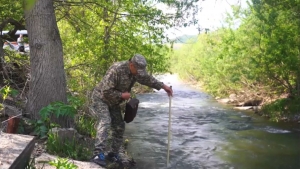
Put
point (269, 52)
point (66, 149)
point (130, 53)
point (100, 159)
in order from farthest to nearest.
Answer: point (269, 52)
point (130, 53)
point (66, 149)
point (100, 159)

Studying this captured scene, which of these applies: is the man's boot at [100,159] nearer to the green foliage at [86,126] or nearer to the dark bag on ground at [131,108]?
the dark bag on ground at [131,108]

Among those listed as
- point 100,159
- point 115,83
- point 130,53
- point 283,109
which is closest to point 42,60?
point 115,83

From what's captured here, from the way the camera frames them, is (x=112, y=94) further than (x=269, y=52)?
No

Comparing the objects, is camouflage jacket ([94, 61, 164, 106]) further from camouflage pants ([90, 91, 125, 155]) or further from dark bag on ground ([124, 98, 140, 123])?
dark bag on ground ([124, 98, 140, 123])

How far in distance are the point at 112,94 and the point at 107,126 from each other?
53 centimetres

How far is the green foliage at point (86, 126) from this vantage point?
765 cm

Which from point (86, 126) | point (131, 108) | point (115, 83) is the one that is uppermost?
point (115, 83)

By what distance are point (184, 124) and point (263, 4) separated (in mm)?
5952

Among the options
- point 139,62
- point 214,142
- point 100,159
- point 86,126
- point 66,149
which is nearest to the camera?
point 100,159

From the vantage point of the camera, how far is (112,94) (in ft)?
17.6

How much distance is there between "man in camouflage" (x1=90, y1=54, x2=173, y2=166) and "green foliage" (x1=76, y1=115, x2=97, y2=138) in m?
2.12

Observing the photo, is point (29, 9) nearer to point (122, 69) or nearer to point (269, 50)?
point (122, 69)

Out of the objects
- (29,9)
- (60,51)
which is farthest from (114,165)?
(29,9)

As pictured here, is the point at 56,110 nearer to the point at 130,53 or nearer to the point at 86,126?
the point at 86,126
